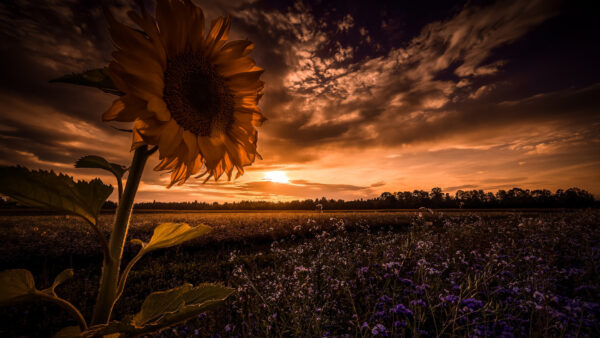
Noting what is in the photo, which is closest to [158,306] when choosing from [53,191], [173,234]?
[173,234]

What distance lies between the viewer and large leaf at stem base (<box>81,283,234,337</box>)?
735 mm

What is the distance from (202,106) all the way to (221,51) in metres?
0.28

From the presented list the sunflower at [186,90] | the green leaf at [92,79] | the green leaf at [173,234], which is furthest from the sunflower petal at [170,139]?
the green leaf at [173,234]

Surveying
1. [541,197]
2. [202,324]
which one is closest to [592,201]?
[541,197]

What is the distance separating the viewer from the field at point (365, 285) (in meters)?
3.04

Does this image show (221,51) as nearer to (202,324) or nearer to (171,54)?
(171,54)

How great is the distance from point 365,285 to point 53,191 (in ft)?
14.8

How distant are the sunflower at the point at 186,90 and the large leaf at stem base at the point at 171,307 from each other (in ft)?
1.38

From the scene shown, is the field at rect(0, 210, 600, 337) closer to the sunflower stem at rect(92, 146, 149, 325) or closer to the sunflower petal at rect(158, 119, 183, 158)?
the sunflower stem at rect(92, 146, 149, 325)

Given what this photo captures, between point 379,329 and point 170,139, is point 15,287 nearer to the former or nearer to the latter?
point 170,139

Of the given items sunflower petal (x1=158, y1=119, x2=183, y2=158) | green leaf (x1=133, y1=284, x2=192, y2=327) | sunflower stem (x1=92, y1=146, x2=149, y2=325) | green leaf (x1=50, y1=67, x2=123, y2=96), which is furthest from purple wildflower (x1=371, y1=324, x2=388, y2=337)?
green leaf (x1=50, y1=67, x2=123, y2=96)

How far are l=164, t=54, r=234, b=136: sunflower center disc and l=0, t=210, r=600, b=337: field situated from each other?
7.63ft

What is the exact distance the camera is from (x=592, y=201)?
43.6m

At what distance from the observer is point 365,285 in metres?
4.40
